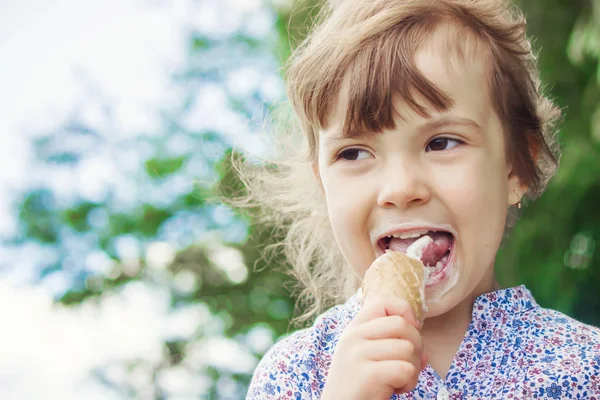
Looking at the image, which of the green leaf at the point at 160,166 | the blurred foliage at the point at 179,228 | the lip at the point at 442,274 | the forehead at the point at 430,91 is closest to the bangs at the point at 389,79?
the forehead at the point at 430,91

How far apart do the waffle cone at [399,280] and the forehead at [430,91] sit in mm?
331

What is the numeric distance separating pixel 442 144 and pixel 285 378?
0.70 metres

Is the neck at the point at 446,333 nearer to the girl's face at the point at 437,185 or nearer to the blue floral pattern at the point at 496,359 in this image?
the blue floral pattern at the point at 496,359

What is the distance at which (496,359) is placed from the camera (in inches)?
73.8

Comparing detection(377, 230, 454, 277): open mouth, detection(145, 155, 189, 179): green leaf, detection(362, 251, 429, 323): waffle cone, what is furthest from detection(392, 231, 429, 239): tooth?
detection(145, 155, 189, 179): green leaf

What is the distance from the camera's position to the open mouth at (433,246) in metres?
1.80

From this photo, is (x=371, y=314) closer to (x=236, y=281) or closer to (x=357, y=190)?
(x=357, y=190)

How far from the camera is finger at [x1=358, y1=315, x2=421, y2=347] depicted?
1476 mm

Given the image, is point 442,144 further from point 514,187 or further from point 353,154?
point 514,187

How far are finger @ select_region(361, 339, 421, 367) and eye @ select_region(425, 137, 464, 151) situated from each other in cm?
53

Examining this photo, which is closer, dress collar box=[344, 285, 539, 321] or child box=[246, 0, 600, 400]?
child box=[246, 0, 600, 400]

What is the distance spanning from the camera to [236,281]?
15.5 ft

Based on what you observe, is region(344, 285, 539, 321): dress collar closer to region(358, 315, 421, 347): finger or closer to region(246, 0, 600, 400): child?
region(246, 0, 600, 400): child

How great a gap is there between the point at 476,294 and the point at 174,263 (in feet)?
9.57
